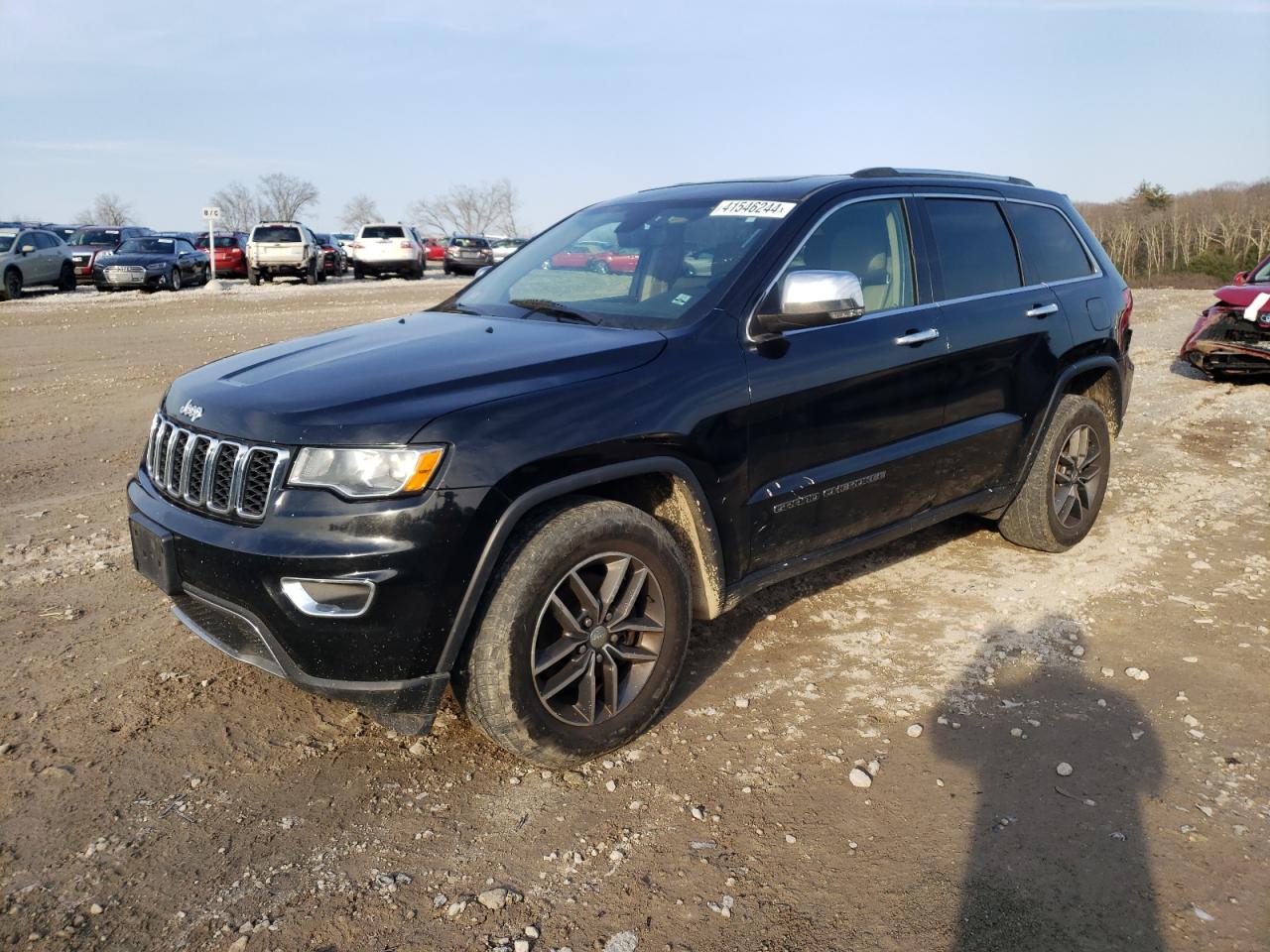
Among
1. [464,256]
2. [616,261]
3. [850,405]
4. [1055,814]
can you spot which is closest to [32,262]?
[464,256]

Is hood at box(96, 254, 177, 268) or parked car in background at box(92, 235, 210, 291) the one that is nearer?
parked car in background at box(92, 235, 210, 291)

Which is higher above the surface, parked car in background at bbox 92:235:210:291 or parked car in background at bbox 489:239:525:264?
parked car in background at bbox 489:239:525:264

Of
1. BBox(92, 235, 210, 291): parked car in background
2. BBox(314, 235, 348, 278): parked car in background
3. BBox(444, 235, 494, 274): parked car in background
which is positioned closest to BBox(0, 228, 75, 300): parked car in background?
BBox(92, 235, 210, 291): parked car in background

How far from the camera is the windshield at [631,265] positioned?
3.81 meters

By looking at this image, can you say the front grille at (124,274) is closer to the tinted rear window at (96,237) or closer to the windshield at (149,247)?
the windshield at (149,247)

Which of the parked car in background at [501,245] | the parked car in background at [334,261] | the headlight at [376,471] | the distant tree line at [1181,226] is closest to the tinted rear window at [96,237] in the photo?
the parked car in background at [334,261]

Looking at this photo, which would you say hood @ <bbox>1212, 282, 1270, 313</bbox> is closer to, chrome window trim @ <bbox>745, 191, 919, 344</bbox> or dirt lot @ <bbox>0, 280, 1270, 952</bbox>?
dirt lot @ <bbox>0, 280, 1270, 952</bbox>

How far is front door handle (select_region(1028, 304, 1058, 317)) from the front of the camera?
493 cm

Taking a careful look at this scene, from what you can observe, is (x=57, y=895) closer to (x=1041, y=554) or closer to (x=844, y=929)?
(x=844, y=929)

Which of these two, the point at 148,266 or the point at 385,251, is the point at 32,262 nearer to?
the point at 148,266

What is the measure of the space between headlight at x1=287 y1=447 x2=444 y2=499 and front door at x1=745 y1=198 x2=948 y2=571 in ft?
4.08

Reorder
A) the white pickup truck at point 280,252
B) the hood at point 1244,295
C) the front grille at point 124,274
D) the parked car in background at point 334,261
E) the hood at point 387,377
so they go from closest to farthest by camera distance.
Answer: the hood at point 387,377
the hood at point 1244,295
the front grille at point 124,274
the white pickup truck at point 280,252
the parked car in background at point 334,261

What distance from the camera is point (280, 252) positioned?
2723cm

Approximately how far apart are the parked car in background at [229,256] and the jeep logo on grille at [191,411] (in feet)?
90.7
